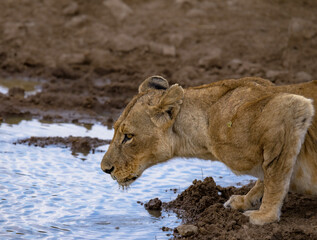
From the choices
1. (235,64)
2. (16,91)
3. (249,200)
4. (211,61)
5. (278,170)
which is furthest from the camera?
(211,61)

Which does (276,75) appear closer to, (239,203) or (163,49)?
(163,49)

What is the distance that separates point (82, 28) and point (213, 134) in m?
11.0

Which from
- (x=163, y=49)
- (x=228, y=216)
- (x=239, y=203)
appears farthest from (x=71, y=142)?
(x=163, y=49)

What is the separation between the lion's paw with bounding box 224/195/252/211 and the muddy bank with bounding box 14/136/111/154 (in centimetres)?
303

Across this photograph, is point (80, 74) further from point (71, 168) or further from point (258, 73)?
point (71, 168)

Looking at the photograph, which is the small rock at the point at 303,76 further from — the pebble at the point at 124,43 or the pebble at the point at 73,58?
the pebble at the point at 73,58

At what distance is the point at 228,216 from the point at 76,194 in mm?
1943

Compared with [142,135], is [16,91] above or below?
below

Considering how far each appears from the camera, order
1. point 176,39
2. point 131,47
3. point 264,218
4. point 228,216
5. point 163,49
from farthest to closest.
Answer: point 176,39, point 131,47, point 163,49, point 228,216, point 264,218

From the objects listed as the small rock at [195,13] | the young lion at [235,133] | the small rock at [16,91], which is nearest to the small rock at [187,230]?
the young lion at [235,133]

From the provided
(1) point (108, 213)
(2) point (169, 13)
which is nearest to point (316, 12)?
(2) point (169, 13)

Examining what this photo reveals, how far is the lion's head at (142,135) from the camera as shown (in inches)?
227

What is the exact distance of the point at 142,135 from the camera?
5793 mm

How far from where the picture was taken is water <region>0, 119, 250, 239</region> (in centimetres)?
598
